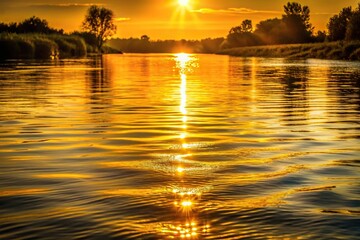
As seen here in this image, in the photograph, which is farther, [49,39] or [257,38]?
[257,38]

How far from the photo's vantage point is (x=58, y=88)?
26.3 metres

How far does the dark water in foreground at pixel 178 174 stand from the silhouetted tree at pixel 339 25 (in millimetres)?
104916

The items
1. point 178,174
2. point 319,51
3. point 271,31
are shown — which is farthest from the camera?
point 271,31

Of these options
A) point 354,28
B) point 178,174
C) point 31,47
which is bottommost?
point 178,174

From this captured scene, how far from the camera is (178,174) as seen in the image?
330 inches

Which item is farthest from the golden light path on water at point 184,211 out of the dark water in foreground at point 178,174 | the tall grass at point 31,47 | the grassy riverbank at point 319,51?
the grassy riverbank at point 319,51

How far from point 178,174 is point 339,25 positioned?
116173mm

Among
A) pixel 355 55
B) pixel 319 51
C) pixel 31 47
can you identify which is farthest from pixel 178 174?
pixel 319 51

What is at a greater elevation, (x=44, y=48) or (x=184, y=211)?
(x=44, y=48)

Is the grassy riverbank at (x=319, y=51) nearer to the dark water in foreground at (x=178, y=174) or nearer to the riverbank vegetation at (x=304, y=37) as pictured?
the riverbank vegetation at (x=304, y=37)

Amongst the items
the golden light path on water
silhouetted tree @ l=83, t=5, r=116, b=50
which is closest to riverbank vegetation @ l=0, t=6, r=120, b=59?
silhouetted tree @ l=83, t=5, r=116, b=50

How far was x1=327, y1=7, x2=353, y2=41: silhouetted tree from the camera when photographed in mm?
116188

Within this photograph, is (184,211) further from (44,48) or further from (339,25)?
(339,25)

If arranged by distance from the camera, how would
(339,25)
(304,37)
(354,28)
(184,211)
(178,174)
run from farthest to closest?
(304,37)
(339,25)
(354,28)
(178,174)
(184,211)
